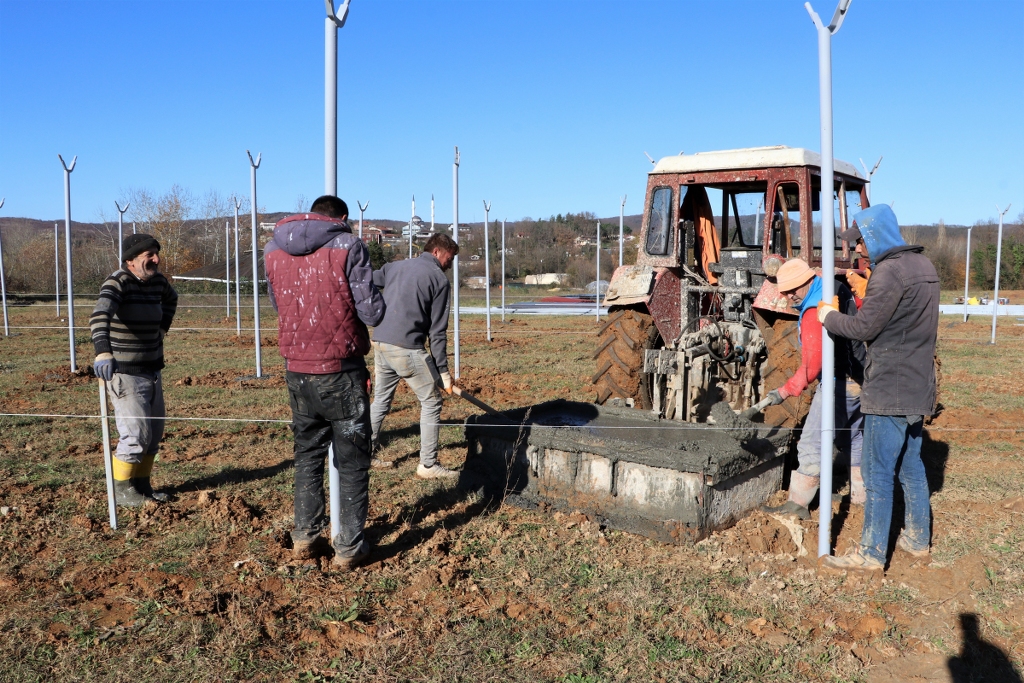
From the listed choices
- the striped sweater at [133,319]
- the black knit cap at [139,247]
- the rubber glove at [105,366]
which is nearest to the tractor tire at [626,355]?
the striped sweater at [133,319]

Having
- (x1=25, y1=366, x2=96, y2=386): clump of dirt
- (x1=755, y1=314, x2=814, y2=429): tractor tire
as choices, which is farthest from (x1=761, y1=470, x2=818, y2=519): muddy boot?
(x1=25, y1=366, x2=96, y2=386): clump of dirt

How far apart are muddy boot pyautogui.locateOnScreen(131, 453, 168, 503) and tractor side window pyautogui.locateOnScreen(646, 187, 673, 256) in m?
3.95

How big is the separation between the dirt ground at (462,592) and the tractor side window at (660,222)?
235cm

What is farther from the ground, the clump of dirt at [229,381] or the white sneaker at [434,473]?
the clump of dirt at [229,381]

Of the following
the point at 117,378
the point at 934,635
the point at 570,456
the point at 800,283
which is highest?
the point at 800,283

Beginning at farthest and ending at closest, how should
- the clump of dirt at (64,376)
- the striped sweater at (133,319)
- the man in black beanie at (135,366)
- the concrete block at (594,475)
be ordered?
the clump of dirt at (64,376), the man in black beanie at (135,366), the striped sweater at (133,319), the concrete block at (594,475)

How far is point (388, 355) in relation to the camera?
5301mm

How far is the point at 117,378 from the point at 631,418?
128 inches

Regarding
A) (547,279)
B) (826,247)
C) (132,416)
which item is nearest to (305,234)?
(132,416)

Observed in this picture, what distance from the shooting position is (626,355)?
612 centimetres

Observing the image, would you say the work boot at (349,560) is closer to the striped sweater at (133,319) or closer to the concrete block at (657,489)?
the concrete block at (657,489)

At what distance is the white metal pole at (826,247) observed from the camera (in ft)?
11.7

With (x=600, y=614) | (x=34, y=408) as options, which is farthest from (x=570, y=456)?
(x=34, y=408)

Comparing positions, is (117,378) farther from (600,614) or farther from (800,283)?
(800,283)
